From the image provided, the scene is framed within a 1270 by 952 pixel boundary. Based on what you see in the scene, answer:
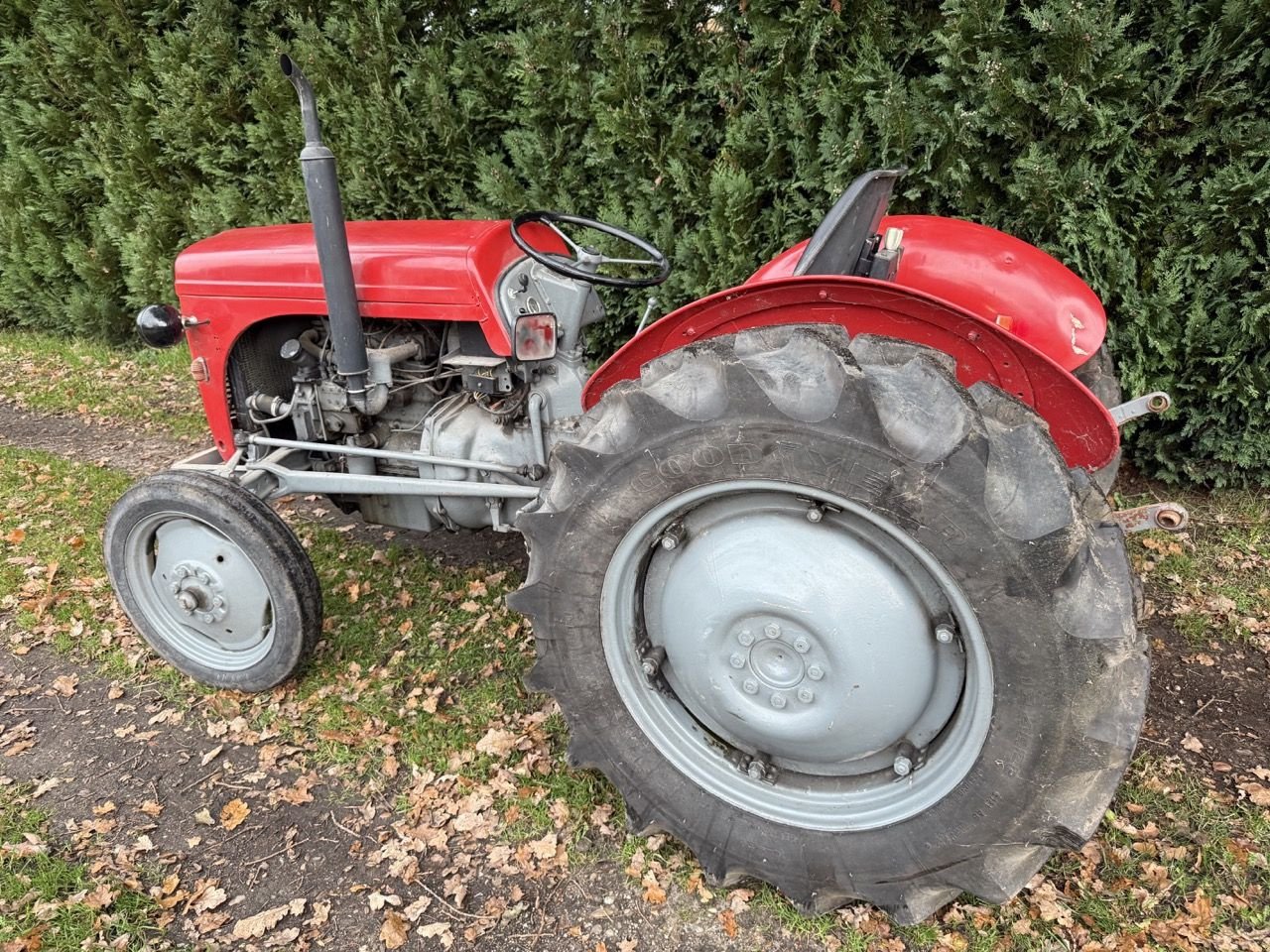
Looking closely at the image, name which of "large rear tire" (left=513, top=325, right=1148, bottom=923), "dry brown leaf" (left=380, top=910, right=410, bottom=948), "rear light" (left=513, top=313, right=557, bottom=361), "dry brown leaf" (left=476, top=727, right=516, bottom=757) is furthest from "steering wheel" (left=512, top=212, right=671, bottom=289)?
"dry brown leaf" (left=380, top=910, right=410, bottom=948)

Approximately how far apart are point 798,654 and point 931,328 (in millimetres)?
838

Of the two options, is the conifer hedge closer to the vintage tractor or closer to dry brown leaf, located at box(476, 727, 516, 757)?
the vintage tractor

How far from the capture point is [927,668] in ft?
5.98

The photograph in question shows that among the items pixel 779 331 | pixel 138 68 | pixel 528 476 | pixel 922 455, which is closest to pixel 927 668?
pixel 922 455

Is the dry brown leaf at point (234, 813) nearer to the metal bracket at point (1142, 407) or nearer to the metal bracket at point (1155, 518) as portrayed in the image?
the metal bracket at point (1155, 518)

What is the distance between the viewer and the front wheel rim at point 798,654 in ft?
5.90

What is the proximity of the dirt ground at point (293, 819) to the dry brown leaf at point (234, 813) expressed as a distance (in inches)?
0.4

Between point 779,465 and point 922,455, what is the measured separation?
27 cm

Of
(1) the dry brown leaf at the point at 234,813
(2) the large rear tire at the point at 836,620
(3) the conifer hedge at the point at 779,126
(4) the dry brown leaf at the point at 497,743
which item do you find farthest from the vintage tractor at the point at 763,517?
(3) the conifer hedge at the point at 779,126

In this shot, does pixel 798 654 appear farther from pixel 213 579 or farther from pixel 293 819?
pixel 213 579

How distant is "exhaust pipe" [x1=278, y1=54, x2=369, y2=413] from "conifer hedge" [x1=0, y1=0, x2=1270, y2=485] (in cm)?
218

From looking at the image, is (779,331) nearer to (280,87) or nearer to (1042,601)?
(1042,601)

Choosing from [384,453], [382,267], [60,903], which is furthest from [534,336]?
[60,903]

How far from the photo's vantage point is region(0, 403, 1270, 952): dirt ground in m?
2.08
